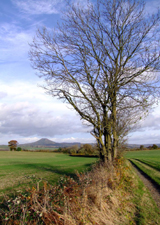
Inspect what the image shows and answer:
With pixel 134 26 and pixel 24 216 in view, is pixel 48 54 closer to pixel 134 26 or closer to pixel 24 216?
pixel 134 26

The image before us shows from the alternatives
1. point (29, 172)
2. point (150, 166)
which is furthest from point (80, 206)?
point (150, 166)

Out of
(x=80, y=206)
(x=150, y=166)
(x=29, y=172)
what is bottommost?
(x=29, y=172)

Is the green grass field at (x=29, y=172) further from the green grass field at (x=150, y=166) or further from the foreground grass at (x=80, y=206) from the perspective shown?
the green grass field at (x=150, y=166)

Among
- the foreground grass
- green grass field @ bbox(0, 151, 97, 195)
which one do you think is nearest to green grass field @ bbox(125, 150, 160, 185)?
the foreground grass

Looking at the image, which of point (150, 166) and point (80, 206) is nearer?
point (80, 206)

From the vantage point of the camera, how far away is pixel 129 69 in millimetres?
9523

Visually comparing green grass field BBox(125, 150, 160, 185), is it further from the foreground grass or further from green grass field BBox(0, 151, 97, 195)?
green grass field BBox(0, 151, 97, 195)

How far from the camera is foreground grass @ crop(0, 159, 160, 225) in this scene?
374 cm

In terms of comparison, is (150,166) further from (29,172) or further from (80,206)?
(80,206)

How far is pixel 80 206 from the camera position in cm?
473

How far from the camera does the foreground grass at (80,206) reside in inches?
147

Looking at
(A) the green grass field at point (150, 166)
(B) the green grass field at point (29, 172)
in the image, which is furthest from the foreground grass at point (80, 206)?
(A) the green grass field at point (150, 166)

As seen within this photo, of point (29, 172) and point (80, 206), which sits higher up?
point (80, 206)

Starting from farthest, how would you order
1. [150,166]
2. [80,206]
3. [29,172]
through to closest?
[150,166]
[29,172]
[80,206]
